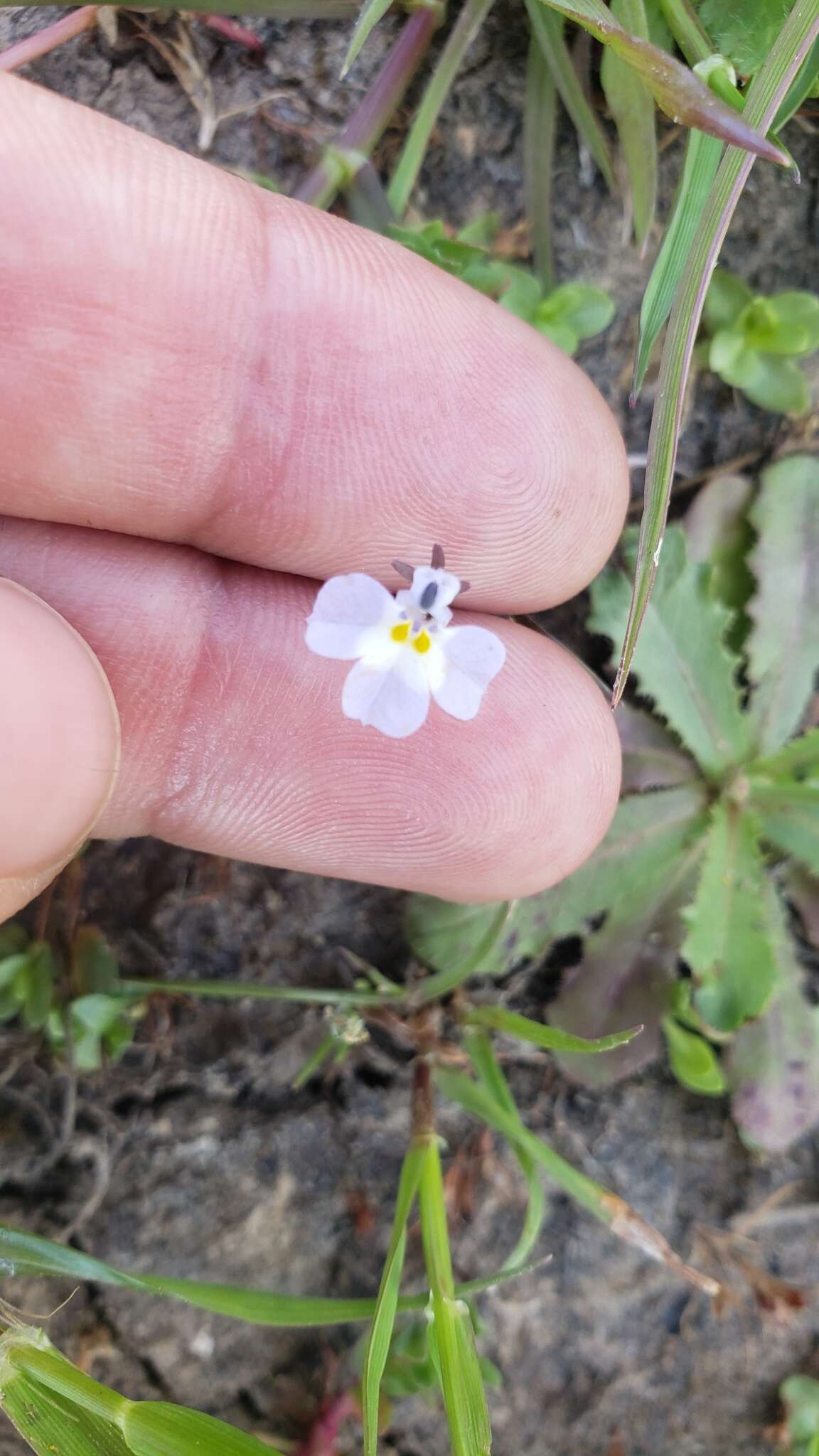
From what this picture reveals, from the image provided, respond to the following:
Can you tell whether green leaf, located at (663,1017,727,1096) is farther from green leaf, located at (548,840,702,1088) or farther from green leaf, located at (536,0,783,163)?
green leaf, located at (536,0,783,163)

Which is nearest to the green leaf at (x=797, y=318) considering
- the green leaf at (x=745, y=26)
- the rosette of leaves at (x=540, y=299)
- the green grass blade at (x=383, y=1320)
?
the rosette of leaves at (x=540, y=299)

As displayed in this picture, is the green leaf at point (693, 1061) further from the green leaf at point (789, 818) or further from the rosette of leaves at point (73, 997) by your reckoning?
the rosette of leaves at point (73, 997)

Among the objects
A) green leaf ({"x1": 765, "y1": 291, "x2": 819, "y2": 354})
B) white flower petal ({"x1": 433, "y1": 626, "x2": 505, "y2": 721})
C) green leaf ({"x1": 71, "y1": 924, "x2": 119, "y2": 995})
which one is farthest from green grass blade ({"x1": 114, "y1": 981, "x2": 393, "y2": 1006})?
green leaf ({"x1": 765, "y1": 291, "x2": 819, "y2": 354})

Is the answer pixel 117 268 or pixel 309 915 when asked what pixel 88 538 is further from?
pixel 309 915

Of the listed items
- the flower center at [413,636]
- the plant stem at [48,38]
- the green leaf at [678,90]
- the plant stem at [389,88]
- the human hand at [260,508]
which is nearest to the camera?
the green leaf at [678,90]

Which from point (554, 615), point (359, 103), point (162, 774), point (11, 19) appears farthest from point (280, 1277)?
point (11, 19)
